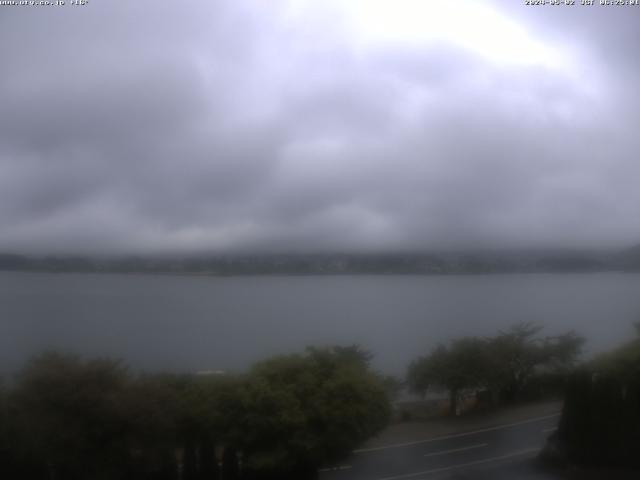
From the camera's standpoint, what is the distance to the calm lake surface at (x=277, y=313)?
28.3ft

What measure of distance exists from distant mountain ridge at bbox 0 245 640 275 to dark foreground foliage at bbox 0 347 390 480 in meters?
1.11

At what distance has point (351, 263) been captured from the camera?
9258 millimetres

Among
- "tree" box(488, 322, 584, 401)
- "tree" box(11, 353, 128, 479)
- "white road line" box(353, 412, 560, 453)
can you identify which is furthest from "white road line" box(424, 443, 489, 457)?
"tree" box(11, 353, 128, 479)

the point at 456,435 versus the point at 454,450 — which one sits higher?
the point at 456,435

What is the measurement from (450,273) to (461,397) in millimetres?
1749

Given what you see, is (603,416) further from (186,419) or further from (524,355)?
(186,419)

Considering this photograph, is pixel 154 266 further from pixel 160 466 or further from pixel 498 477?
pixel 498 477

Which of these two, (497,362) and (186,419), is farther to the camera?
(497,362)

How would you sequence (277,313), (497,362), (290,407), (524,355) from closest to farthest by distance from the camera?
1. (290,407)
2. (277,313)
3. (497,362)
4. (524,355)

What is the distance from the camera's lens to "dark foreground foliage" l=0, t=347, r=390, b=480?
789 centimetres

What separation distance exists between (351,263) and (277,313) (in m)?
1.19

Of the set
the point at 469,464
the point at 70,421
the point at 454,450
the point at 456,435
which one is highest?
the point at 70,421

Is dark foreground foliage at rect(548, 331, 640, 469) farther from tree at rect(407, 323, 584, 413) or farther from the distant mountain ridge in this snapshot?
the distant mountain ridge

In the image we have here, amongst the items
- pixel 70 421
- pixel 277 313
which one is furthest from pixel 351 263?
pixel 70 421
